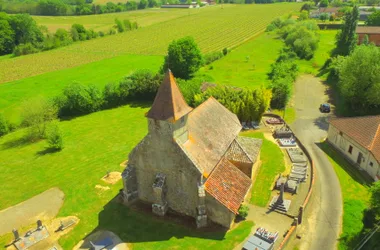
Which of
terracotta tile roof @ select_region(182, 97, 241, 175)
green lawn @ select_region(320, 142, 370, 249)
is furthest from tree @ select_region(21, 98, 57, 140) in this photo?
green lawn @ select_region(320, 142, 370, 249)

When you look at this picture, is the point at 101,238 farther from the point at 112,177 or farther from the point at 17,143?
the point at 17,143

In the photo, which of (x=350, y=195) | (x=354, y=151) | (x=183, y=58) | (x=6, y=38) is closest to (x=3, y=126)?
(x=183, y=58)

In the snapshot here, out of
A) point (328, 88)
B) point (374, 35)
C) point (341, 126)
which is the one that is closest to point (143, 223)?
point (341, 126)

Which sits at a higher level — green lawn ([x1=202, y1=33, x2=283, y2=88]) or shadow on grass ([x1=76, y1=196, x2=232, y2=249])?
green lawn ([x1=202, y1=33, x2=283, y2=88])

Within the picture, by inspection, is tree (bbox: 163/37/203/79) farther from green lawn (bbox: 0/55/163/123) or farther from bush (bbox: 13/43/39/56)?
bush (bbox: 13/43/39/56)


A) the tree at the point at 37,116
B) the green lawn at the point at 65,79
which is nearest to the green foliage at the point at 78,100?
the tree at the point at 37,116
